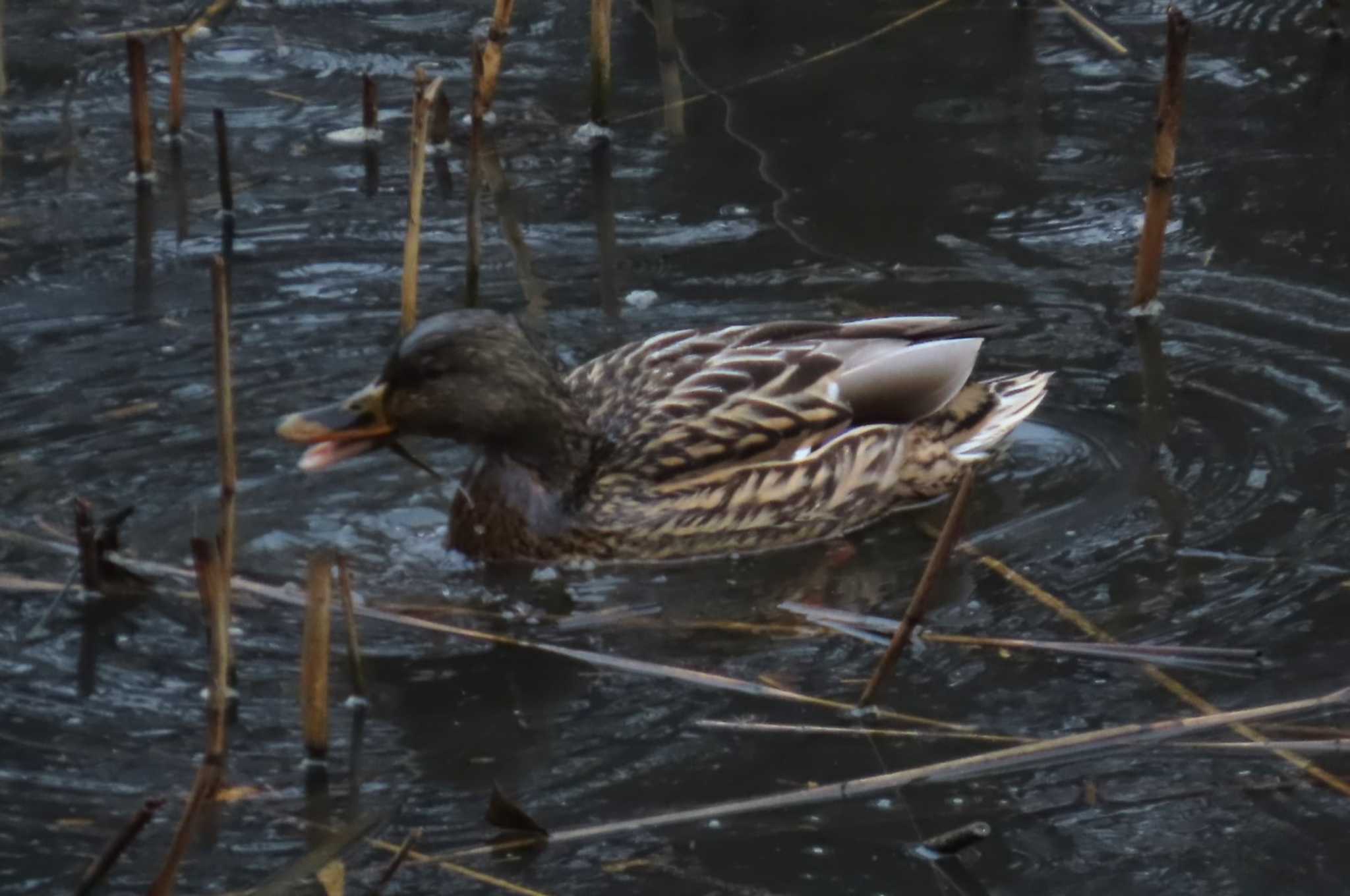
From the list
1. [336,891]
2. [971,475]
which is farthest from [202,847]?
[971,475]

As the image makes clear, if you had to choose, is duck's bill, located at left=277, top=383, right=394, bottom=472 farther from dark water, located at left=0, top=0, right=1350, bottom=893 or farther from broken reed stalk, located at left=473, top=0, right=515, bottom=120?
broken reed stalk, located at left=473, top=0, right=515, bottom=120

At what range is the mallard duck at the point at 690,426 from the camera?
6.58m

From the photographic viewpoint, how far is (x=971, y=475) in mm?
5055

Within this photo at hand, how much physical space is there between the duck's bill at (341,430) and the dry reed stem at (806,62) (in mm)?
3701

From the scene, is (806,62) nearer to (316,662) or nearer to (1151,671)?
(1151,671)

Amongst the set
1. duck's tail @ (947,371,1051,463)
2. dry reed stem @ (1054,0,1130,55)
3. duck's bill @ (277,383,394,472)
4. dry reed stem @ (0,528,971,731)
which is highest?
dry reed stem @ (1054,0,1130,55)

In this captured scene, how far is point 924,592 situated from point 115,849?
6.47 feet

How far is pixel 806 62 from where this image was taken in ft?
34.6

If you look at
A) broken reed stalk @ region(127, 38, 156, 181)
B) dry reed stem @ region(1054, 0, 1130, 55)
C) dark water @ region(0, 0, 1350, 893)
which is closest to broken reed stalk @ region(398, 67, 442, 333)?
dark water @ region(0, 0, 1350, 893)

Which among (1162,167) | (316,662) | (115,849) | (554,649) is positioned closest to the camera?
(115,849)

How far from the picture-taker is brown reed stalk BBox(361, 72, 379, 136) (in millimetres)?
9422

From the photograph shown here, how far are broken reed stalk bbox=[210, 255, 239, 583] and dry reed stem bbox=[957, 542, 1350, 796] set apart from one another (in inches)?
92.5

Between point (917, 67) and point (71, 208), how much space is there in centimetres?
395

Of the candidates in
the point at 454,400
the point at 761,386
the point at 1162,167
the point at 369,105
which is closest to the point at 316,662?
the point at 454,400
